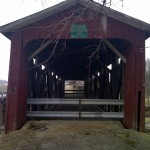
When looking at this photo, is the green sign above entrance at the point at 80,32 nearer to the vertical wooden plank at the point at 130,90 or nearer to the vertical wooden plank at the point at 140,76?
the vertical wooden plank at the point at 130,90

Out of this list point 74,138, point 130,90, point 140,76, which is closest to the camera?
point 74,138

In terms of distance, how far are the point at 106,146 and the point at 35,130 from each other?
2.37 m

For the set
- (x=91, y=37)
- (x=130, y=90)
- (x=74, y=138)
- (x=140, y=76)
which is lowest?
(x=74, y=138)

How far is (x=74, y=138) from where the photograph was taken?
748 centimetres

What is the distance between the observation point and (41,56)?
13.4 metres

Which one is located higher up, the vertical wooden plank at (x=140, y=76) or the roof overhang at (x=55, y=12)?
the roof overhang at (x=55, y=12)

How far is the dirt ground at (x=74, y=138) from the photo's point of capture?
6.91 meters

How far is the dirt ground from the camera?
691 centimetres

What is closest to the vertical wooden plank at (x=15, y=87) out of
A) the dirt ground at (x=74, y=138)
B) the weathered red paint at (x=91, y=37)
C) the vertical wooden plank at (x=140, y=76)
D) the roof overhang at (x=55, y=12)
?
the weathered red paint at (x=91, y=37)

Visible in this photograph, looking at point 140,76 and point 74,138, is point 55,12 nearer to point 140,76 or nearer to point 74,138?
point 140,76

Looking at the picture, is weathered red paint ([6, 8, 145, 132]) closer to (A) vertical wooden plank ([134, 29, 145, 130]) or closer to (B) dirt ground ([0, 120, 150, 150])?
(A) vertical wooden plank ([134, 29, 145, 130])

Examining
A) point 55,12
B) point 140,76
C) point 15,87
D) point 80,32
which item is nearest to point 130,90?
point 140,76

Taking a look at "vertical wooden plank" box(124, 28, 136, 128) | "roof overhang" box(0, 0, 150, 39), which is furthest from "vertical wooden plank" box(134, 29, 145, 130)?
"roof overhang" box(0, 0, 150, 39)

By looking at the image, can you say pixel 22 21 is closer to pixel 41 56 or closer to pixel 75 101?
pixel 75 101
